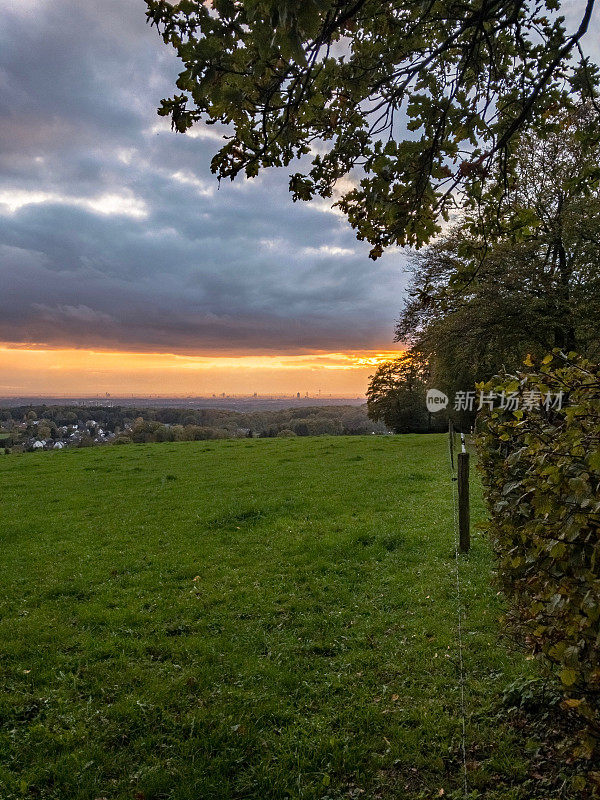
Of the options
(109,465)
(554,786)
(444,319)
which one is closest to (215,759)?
(554,786)

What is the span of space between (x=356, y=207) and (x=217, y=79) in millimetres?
1926

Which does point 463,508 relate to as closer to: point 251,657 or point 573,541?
point 251,657

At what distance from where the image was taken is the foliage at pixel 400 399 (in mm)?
46500

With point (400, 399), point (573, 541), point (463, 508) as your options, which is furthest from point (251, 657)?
point (400, 399)

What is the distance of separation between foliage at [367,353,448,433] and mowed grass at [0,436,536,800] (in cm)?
3428

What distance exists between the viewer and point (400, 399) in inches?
1850

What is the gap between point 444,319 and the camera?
2469 centimetres

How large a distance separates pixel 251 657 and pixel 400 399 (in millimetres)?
42567

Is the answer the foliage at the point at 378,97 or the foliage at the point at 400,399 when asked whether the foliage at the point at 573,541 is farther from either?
the foliage at the point at 400,399

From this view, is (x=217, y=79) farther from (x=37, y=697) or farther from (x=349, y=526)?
(x=349, y=526)

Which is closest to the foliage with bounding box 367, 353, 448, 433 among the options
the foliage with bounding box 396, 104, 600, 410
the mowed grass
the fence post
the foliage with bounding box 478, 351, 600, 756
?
the foliage with bounding box 396, 104, 600, 410

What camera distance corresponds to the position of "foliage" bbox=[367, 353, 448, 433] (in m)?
46.5

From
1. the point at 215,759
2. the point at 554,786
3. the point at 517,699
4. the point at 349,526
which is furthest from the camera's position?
the point at 349,526

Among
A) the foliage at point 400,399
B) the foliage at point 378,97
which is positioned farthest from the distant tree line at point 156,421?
the foliage at point 378,97
